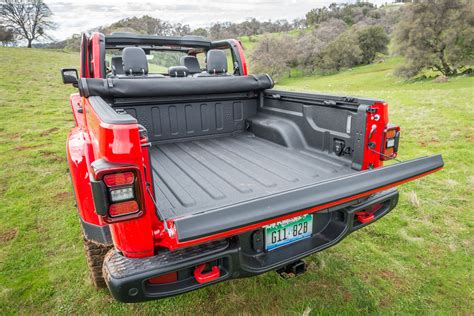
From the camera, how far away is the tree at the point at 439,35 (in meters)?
20.6

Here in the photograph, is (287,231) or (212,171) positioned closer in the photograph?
(287,231)

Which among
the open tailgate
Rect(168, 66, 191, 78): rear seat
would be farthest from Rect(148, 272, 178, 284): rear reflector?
Rect(168, 66, 191, 78): rear seat

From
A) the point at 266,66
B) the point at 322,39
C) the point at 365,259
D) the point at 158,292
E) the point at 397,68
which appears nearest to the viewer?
the point at 158,292

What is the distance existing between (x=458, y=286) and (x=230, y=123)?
8.82ft

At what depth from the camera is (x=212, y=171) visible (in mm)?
2605

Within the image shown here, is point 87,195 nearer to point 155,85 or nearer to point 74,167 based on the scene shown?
point 74,167

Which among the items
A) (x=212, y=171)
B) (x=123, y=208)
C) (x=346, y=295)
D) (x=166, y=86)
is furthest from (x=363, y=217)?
(x=166, y=86)

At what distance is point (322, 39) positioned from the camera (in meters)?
41.4

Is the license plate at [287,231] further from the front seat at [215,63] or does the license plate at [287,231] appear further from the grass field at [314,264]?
the front seat at [215,63]

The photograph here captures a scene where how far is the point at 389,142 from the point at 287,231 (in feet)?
3.46

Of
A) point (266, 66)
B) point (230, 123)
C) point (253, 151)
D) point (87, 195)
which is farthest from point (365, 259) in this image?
point (266, 66)

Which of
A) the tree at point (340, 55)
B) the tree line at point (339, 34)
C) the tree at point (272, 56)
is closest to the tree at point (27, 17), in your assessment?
the tree line at point (339, 34)

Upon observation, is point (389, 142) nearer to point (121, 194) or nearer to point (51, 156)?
point (121, 194)

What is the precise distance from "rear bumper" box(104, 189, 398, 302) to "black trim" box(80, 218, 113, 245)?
258 mm
